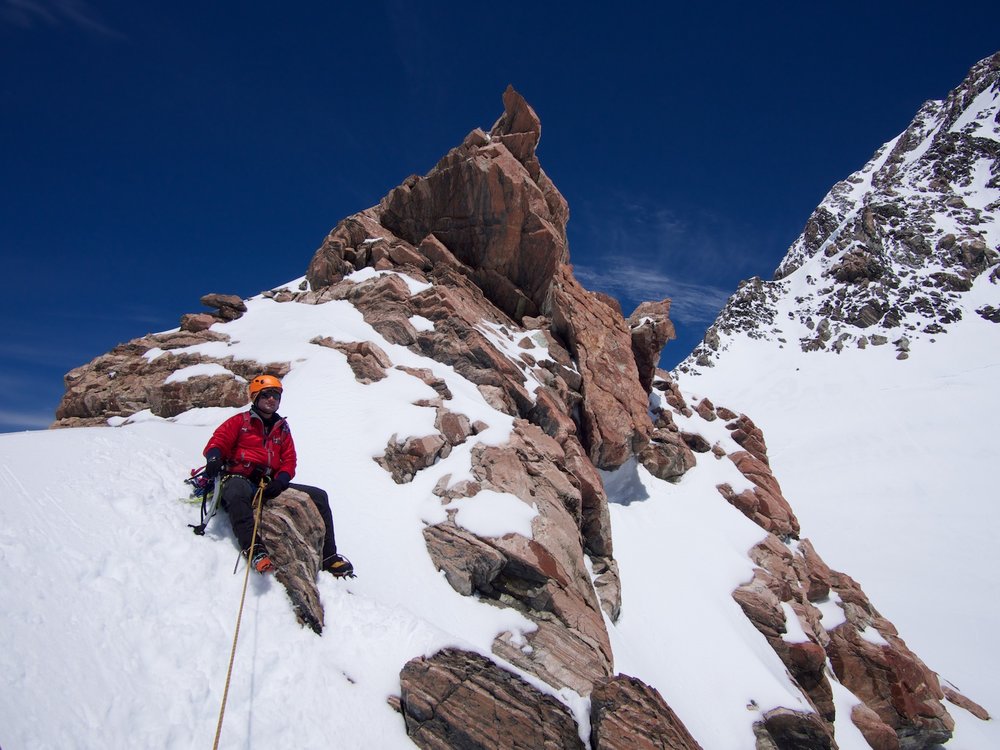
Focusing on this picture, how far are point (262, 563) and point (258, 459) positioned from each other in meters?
1.81

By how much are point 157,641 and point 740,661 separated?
15493mm

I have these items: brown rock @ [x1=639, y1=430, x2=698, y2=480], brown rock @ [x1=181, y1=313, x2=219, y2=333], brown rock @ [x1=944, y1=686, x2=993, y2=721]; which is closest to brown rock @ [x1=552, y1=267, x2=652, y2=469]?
brown rock @ [x1=639, y1=430, x2=698, y2=480]

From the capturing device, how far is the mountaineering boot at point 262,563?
6766 mm

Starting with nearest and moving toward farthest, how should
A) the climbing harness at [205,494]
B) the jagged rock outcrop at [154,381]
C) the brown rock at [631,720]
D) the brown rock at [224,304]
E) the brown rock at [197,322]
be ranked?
the brown rock at [631,720]
the climbing harness at [205,494]
the jagged rock outcrop at [154,381]
the brown rock at [197,322]
the brown rock at [224,304]

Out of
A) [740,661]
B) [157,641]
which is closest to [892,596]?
[740,661]

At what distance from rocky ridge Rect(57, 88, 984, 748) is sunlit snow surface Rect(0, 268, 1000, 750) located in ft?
1.58

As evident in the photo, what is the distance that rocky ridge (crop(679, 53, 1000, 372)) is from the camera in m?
93.0

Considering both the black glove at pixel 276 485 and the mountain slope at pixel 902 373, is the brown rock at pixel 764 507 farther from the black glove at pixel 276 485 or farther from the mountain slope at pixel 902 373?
the black glove at pixel 276 485

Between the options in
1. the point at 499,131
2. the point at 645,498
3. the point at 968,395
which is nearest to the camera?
the point at 645,498

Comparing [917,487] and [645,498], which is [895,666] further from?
[917,487]

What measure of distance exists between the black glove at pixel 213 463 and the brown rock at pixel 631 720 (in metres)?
6.60

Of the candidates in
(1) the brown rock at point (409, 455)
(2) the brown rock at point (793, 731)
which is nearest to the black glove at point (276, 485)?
(1) the brown rock at point (409, 455)

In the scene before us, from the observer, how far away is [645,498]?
23.1m

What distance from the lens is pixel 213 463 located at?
7523 mm
